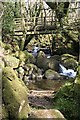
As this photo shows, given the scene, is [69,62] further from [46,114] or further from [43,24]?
[46,114]

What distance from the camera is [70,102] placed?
22.1ft

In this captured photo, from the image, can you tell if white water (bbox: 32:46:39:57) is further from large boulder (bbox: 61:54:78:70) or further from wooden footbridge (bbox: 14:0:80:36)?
large boulder (bbox: 61:54:78:70)

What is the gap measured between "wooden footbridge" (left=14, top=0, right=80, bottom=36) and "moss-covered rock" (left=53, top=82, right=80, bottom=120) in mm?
11972

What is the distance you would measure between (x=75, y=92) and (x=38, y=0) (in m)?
13.2

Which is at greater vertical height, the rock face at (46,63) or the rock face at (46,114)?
the rock face at (46,114)

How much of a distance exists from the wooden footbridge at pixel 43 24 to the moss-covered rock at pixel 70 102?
1197 cm

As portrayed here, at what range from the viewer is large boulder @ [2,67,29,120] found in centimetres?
556

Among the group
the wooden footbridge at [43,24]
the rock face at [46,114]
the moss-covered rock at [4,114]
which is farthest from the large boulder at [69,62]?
the rock face at [46,114]

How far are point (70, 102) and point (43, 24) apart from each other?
42.8ft

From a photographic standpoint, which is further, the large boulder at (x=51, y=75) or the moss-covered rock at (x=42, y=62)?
the moss-covered rock at (x=42, y=62)

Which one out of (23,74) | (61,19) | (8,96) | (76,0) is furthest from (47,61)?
(8,96)

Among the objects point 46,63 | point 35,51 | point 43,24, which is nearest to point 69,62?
point 46,63

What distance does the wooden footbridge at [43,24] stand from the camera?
62.6ft

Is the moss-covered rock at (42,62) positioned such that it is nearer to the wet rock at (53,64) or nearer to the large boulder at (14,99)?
the wet rock at (53,64)
